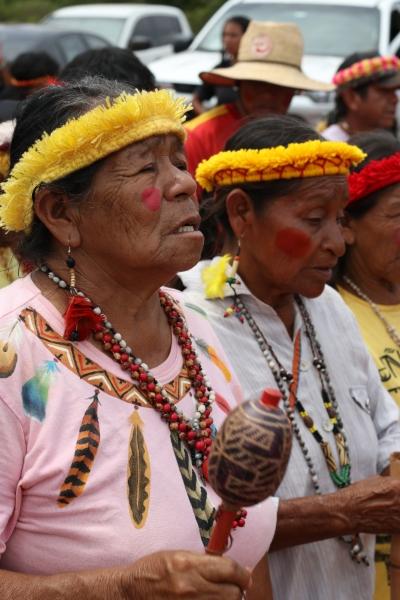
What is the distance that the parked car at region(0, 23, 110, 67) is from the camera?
43.4ft

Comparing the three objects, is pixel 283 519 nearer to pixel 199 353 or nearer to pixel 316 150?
pixel 199 353

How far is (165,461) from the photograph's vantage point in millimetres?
2385

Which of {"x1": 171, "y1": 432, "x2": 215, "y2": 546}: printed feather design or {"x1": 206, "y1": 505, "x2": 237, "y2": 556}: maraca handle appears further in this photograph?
{"x1": 171, "y1": 432, "x2": 215, "y2": 546}: printed feather design

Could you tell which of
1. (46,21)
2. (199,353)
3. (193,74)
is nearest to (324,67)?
(193,74)

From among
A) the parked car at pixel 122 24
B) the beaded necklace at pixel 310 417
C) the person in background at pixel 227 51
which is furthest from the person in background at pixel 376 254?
the parked car at pixel 122 24

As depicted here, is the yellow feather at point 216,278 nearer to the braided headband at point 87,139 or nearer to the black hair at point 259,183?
the black hair at point 259,183

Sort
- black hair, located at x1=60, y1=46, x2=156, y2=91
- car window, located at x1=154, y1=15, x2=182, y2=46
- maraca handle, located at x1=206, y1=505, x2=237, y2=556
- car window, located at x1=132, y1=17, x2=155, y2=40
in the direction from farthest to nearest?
car window, located at x1=154, y1=15, x2=182, y2=46
car window, located at x1=132, y1=17, x2=155, y2=40
black hair, located at x1=60, y1=46, x2=156, y2=91
maraca handle, located at x1=206, y1=505, x2=237, y2=556

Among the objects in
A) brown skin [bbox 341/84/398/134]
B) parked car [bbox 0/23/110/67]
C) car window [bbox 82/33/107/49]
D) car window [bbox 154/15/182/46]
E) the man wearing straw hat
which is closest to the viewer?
the man wearing straw hat

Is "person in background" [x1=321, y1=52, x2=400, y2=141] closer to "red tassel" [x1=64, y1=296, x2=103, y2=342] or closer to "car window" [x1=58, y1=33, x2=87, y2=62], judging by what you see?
"red tassel" [x1=64, y1=296, x2=103, y2=342]

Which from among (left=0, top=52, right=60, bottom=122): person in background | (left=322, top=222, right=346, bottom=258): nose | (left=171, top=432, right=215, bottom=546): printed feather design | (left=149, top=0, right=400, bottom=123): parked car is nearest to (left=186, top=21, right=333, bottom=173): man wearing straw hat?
(left=0, top=52, right=60, bottom=122): person in background

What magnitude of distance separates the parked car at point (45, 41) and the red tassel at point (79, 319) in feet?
36.3

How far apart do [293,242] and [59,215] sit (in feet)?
3.48

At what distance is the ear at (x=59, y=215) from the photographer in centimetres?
248

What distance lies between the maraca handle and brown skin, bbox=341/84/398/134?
5498 mm
